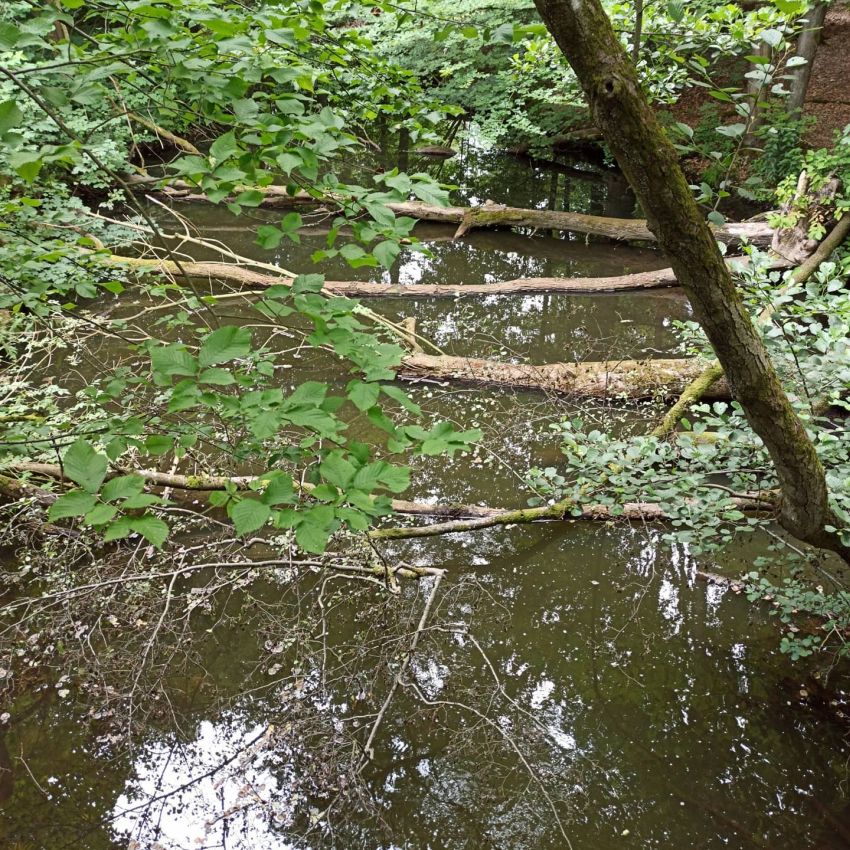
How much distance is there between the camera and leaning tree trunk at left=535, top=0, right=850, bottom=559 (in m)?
1.39

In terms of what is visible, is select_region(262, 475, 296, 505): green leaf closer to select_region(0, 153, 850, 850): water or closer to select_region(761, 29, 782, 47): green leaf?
select_region(761, 29, 782, 47): green leaf

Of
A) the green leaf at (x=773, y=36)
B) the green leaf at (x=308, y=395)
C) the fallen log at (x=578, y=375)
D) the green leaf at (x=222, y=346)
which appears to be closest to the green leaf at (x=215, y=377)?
the green leaf at (x=222, y=346)

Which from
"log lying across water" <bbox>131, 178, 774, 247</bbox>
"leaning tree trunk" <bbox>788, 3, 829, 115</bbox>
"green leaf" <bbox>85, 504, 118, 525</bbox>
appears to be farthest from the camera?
"log lying across water" <bbox>131, 178, 774, 247</bbox>

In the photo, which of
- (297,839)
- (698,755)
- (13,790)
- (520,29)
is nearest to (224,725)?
(297,839)

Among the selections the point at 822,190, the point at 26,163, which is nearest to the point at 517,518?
the point at 26,163

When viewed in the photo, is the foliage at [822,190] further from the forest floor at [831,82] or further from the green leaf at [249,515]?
the green leaf at [249,515]

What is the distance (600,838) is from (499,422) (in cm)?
312

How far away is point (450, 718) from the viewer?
11.4ft

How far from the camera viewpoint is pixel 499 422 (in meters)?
5.39

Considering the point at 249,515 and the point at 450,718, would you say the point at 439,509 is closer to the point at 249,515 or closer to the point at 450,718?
the point at 450,718

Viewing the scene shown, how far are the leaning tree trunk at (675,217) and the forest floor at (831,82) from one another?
385 inches

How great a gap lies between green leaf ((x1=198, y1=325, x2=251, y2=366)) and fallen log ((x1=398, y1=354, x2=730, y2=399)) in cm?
445

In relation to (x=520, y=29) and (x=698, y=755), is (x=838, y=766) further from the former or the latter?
(x=520, y=29)

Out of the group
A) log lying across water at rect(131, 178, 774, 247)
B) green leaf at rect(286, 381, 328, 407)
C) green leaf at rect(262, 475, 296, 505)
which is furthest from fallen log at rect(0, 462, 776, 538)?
log lying across water at rect(131, 178, 774, 247)
